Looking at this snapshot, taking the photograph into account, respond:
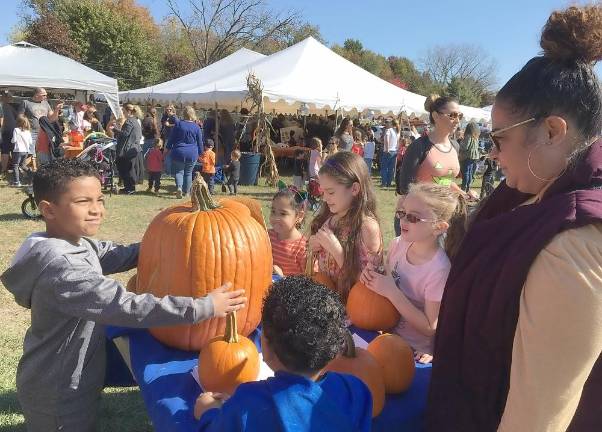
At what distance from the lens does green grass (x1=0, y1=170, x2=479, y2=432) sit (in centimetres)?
304

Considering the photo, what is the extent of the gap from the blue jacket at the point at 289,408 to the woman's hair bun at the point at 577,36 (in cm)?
107

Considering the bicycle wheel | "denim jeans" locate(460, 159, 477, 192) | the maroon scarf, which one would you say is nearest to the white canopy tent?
"denim jeans" locate(460, 159, 477, 192)

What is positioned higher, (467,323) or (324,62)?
(324,62)

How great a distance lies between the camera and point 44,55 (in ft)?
54.1

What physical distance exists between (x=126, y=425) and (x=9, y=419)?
0.69 m

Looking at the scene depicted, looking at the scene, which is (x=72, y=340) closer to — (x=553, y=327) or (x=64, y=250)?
(x=64, y=250)

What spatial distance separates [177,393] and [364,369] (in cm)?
64

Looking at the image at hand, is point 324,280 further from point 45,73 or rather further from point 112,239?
point 45,73

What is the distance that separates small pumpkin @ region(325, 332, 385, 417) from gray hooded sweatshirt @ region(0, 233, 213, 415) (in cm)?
53

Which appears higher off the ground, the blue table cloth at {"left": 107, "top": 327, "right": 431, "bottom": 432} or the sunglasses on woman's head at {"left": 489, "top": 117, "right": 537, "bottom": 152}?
the sunglasses on woman's head at {"left": 489, "top": 117, "right": 537, "bottom": 152}

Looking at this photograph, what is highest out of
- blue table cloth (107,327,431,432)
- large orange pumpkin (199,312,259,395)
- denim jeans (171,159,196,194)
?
denim jeans (171,159,196,194)

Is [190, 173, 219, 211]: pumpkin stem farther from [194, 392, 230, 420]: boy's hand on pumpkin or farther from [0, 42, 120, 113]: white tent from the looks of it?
[0, 42, 120, 113]: white tent

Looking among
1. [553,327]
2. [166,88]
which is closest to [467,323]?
[553,327]

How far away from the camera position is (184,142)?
1013 centimetres
